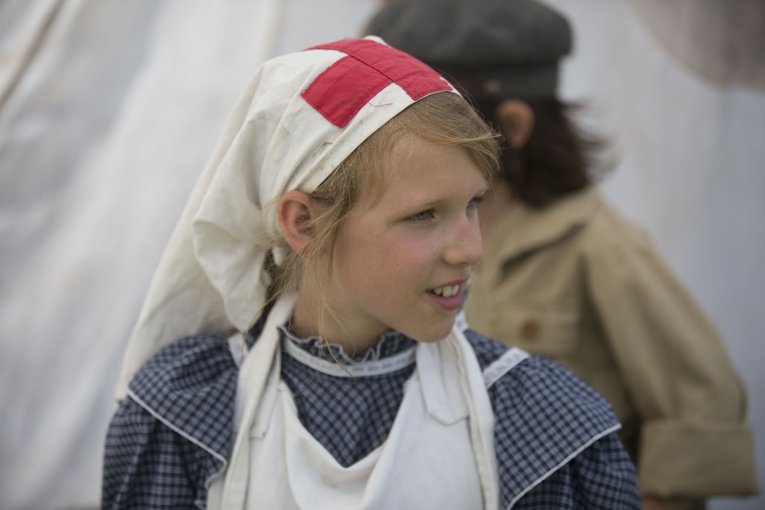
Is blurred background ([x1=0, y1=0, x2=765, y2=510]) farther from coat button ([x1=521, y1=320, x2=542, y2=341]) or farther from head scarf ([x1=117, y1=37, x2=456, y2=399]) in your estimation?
head scarf ([x1=117, y1=37, x2=456, y2=399])

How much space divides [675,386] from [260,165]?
3.28ft

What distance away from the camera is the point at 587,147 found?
1.87 m

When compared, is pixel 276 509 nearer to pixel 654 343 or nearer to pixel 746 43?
pixel 654 343

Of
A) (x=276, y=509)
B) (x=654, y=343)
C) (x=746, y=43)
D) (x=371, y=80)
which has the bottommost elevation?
(x=654, y=343)

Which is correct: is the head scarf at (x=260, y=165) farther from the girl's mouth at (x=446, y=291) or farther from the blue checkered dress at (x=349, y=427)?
the girl's mouth at (x=446, y=291)

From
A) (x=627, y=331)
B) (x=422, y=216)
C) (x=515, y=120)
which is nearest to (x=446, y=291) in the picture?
(x=422, y=216)

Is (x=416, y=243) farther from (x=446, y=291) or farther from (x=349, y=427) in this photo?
(x=349, y=427)

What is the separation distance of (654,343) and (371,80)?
0.91m

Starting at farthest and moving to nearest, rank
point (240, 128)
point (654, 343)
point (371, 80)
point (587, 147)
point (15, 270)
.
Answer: point (587, 147) → point (15, 270) → point (654, 343) → point (240, 128) → point (371, 80)

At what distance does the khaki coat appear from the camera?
5.15 ft

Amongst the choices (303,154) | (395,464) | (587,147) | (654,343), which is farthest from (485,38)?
(395,464)

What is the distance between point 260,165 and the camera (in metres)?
1.09

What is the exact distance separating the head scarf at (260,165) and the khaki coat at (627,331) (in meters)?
0.69

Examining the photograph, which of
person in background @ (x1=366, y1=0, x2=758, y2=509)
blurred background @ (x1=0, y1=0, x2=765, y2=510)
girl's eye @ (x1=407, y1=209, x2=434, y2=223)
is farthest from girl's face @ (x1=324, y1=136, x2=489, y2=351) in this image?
blurred background @ (x1=0, y1=0, x2=765, y2=510)
